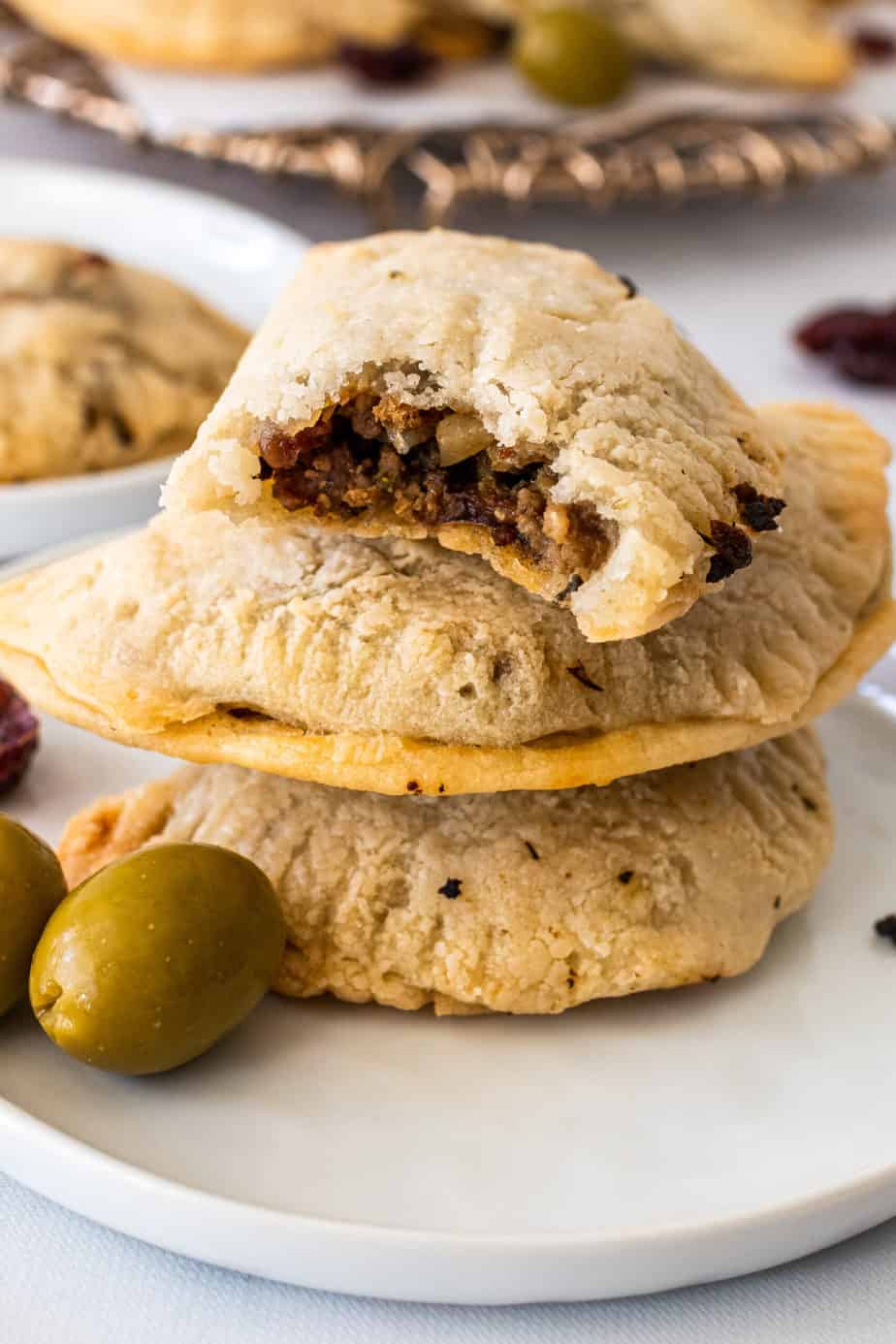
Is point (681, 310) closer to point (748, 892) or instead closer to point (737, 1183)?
point (748, 892)

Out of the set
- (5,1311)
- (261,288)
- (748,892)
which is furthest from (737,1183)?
(261,288)

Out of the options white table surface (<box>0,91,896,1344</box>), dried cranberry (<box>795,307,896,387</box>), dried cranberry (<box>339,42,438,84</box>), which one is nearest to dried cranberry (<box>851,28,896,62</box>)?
dried cranberry (<box>795,307,896,387</box>)

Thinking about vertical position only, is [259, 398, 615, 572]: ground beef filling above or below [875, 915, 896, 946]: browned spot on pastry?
above

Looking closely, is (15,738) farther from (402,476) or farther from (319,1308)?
(319,1308)

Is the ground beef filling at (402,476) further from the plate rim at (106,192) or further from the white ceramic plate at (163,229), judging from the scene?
the white ceramic plate at (163,229)

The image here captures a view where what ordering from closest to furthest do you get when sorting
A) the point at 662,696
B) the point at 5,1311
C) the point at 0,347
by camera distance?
the point at 5,1311
the point at 662,696
the point at 0,347

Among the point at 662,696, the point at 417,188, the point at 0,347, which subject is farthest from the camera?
the point at 417,188

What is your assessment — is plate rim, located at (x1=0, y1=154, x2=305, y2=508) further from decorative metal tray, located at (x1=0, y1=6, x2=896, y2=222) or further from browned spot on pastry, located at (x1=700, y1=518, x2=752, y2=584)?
browned spot on pastry, located at (x1=700, y1=518, x2=752, y2=584)
